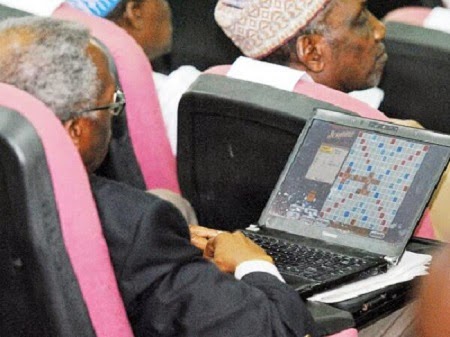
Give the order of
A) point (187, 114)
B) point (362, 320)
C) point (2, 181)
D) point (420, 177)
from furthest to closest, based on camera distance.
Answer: point (187, 114), point (420, 177), point (362, 320), point (2, 181)

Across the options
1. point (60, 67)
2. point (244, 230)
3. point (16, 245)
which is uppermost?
point (60, 67)

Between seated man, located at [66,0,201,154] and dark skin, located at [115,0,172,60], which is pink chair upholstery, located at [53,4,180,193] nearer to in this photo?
seated man, located at [66,0,201,154]

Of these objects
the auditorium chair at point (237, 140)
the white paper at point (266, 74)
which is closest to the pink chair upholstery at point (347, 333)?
the auditorium chair at point (237, 140)

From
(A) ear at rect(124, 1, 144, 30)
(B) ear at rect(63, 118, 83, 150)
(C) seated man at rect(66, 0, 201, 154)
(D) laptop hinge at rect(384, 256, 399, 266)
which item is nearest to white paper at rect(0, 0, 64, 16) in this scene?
(C) seated man at rect(66, 0, 201, 154)

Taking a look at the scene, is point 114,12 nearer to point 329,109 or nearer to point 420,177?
point 329,109

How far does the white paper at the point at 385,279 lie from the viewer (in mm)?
1689

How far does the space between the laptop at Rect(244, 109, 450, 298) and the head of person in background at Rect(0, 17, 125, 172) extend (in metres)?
0.39

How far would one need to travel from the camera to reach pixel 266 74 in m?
2.08

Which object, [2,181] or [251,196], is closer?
[2,181]

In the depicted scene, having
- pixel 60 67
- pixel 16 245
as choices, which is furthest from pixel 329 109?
pixel 16 245

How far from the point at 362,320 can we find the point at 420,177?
0.30 metres

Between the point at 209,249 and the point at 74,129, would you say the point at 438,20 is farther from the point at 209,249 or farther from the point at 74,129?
the point at 74,129

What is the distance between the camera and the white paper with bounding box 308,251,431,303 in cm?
169

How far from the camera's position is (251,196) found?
2.04 metres
